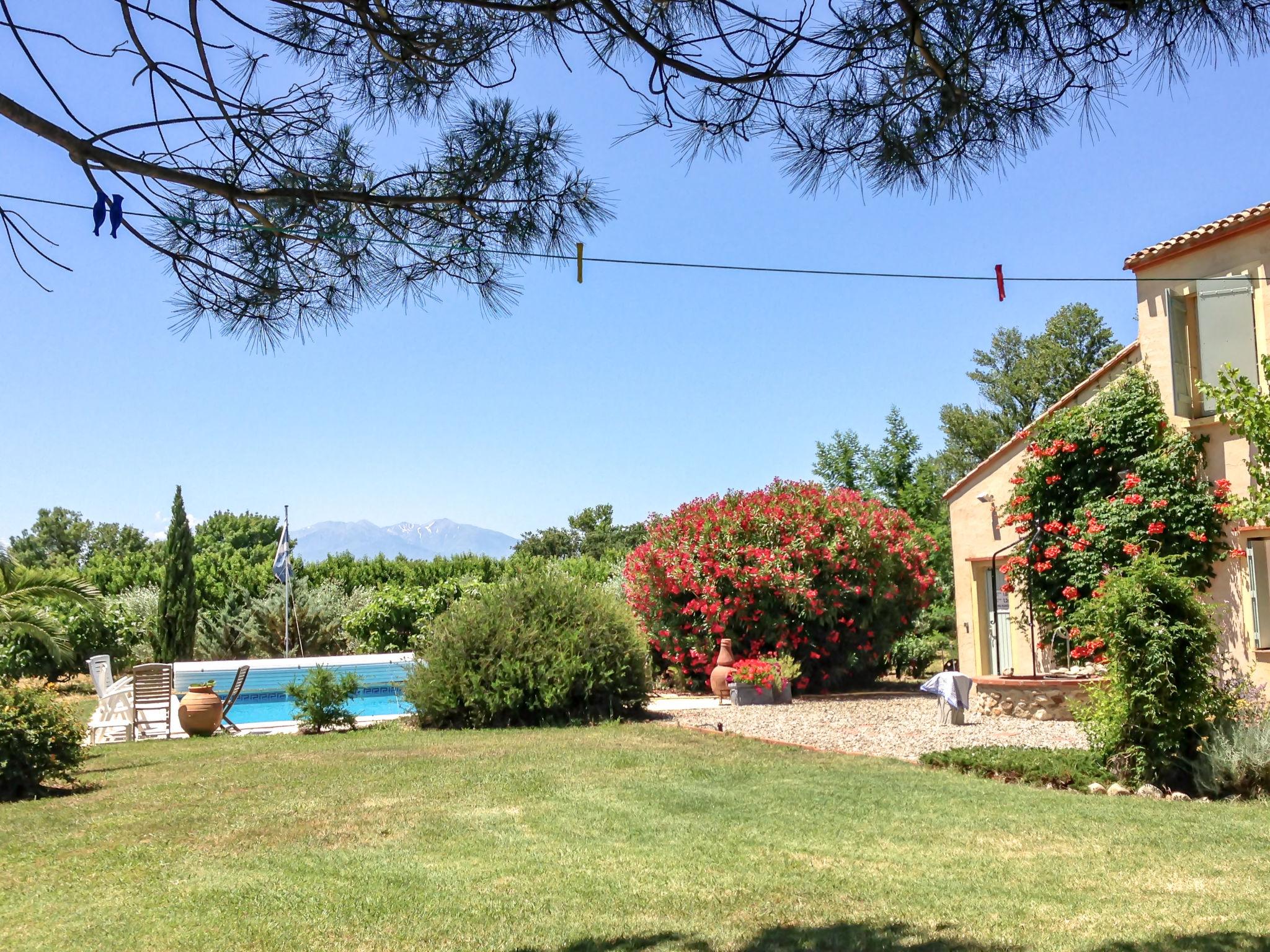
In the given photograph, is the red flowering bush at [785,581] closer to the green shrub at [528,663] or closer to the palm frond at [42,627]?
the green shrub at [528,663]

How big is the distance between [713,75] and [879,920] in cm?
399

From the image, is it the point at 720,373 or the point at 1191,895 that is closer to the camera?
the point at 1191,895

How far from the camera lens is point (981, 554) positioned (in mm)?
15109

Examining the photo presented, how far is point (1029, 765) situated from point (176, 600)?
61.5 feet

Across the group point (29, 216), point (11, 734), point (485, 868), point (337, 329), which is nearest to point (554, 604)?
point (11, 734)

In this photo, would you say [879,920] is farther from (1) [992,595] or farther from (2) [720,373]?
(2) [720,373]

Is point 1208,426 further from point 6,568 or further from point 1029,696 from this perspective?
point 6,568

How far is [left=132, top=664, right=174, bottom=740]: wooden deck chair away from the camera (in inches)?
521

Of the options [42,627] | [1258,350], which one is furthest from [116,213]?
[42,627]

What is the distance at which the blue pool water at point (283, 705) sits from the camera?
725 inches

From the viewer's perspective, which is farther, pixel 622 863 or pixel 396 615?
pixel 396 615

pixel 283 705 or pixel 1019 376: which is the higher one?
pixel 1019 376

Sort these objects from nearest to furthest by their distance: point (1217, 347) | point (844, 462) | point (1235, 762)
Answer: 1. point (1235, 762)
2. point (1217, 347)
3. point (844, 462)

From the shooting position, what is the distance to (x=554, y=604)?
45.1ft
